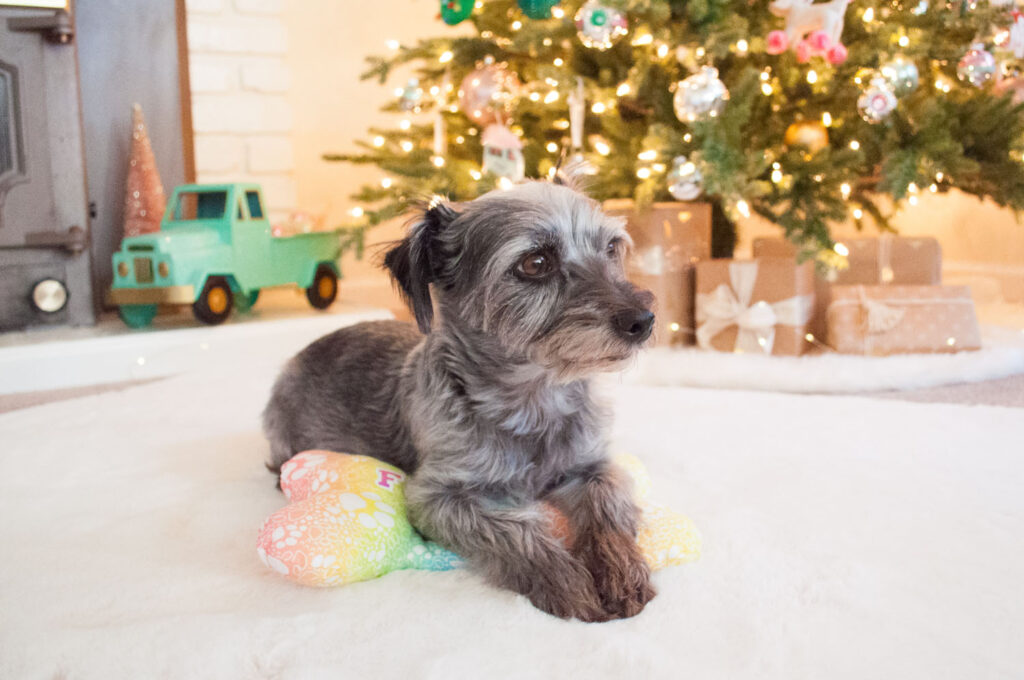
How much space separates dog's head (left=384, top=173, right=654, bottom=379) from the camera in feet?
5.03

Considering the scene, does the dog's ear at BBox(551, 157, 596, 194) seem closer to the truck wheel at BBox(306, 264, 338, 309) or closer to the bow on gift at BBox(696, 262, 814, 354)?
the bow on gift at BBox(696, 262, 814, 354)

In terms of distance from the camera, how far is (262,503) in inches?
77.7

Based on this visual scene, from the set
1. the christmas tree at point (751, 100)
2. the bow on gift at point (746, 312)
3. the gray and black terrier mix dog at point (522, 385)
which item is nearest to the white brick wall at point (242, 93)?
the christmas tree at point (751, 100)

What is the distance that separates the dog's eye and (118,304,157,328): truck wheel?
9.12 feet

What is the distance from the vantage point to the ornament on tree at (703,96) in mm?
3051

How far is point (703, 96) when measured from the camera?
3051 mm

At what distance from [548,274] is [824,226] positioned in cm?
191

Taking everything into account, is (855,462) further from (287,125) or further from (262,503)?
(287,125)

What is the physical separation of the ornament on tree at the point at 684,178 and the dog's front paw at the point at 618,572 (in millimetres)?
1977

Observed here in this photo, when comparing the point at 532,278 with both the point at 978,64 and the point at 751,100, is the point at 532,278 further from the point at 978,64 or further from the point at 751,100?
the point at 978,64

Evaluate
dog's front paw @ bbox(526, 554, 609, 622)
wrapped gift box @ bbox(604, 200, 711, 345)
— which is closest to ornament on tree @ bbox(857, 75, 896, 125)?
wrapped gift box @ bbox(604, 200, 711, 345)

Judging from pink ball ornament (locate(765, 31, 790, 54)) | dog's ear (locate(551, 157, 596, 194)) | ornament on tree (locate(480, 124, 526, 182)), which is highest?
pink ball ornament (locate(765, 31, 790, 54))

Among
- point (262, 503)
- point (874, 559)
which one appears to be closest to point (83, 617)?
point (262, 503)

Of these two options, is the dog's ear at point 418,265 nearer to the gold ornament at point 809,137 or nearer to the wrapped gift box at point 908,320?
the gold ornament at point 809,137
